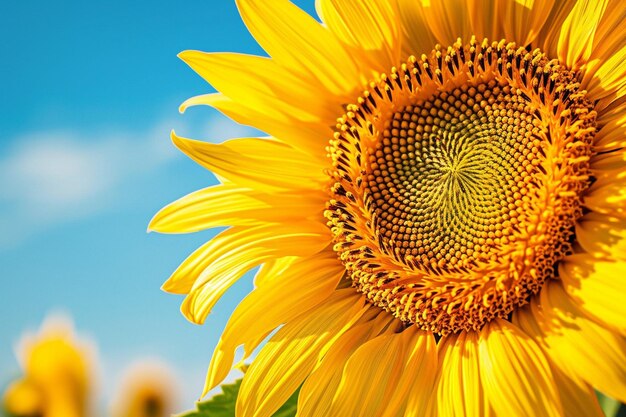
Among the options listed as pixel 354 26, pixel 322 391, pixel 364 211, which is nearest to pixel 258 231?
pixel 364 211

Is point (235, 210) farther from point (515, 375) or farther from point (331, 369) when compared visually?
point (515, 375)

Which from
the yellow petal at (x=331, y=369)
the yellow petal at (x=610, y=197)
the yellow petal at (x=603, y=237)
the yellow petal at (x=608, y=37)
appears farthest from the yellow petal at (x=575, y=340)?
the yellow petal at (x=608, y=37)

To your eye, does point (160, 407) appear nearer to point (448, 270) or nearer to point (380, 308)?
point (380, 308)

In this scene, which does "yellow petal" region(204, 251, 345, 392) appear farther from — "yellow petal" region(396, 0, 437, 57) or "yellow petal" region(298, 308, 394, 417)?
"yellow petal" region(396, 0, 437, 57)

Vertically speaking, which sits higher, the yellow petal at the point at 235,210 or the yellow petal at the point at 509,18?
the yellow petal at the point at 509,18

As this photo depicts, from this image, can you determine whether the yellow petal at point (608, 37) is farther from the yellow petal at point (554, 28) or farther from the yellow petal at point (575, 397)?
the yellow petal at point (575, 397)

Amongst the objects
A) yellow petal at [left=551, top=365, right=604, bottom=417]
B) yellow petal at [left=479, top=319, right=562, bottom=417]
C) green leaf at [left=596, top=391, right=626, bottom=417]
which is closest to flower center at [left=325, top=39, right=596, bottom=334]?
yellow petal at [left=479, top=319, right=562, bottom=417]
